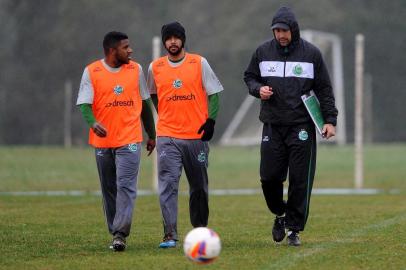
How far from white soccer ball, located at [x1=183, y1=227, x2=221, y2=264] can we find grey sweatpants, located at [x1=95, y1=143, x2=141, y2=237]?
6.26 feet

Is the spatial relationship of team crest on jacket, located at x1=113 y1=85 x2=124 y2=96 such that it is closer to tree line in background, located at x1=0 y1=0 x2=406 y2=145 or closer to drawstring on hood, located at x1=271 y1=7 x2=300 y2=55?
drawstring on hood, located at x1=271 y1=7 x2=300 y2=55

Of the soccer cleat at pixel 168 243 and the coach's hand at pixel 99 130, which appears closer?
the coach's hand at pixel 99 130

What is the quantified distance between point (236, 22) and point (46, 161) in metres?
22.4

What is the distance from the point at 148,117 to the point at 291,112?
140 cm

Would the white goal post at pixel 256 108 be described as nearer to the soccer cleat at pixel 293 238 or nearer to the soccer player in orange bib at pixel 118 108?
the soccer cleat at pixel 293 238

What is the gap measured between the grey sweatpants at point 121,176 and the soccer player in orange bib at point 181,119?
34cm

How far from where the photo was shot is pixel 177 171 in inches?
422

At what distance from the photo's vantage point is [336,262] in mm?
9172

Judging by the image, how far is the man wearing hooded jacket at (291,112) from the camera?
10.5 m

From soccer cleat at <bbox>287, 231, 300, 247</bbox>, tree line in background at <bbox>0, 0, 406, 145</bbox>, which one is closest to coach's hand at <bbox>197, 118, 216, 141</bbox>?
soccer cleat at <bbox>287, 231, 300, 247</bbox>

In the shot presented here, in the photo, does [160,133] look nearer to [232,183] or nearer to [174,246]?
[174,246]

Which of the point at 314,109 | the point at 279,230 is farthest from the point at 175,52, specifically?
the point at 279,230

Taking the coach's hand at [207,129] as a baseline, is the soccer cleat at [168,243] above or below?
below

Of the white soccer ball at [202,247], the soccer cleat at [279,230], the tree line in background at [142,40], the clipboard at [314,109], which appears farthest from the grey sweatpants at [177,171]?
the tree line in background at [142,40]
